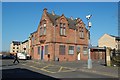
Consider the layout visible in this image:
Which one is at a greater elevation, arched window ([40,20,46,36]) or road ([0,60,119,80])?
arched window ([40,20,46,36])

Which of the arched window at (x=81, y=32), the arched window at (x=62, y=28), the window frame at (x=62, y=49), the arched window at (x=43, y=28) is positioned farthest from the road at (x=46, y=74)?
the arched window at (x=81, y=32)

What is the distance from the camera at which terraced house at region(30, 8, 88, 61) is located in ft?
126

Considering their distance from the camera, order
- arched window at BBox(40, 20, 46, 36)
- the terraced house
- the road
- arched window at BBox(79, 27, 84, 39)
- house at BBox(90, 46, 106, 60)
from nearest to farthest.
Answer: the road < the terraced house < arched window at BBox(40, 20, 46, 36) < arched window at BBox(79, 27, 84, 39) < house at BBox(90, 46, 106, 60)

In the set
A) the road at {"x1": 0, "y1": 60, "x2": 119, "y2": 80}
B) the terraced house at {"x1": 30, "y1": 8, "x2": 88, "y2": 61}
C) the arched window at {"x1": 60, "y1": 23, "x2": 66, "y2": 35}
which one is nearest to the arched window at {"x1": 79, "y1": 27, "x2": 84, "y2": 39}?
the terraced house at {"x1": 30, "y1": 8, "x2": 88, "y2": 61}

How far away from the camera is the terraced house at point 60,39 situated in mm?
38469

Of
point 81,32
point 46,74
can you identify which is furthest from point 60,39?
point 46,74

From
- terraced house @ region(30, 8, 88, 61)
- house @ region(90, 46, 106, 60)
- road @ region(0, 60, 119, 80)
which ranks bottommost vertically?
road @ region(0, 60, 119, 80)

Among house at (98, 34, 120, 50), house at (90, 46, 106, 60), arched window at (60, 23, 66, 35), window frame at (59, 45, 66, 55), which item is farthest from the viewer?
house at (98, 34, 120, 50)

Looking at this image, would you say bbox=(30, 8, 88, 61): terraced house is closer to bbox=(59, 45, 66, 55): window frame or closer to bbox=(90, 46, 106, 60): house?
bbox=(59, 45, 66, 55): window frame

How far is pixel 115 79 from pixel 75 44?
93.2 feet

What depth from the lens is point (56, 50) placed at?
3859 centimetres

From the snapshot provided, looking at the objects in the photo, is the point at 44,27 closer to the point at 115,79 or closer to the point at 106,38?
the point at 115,79

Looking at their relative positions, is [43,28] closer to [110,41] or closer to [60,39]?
[60,39]

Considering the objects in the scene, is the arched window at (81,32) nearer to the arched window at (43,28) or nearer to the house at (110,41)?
the arched window at (43,28)
